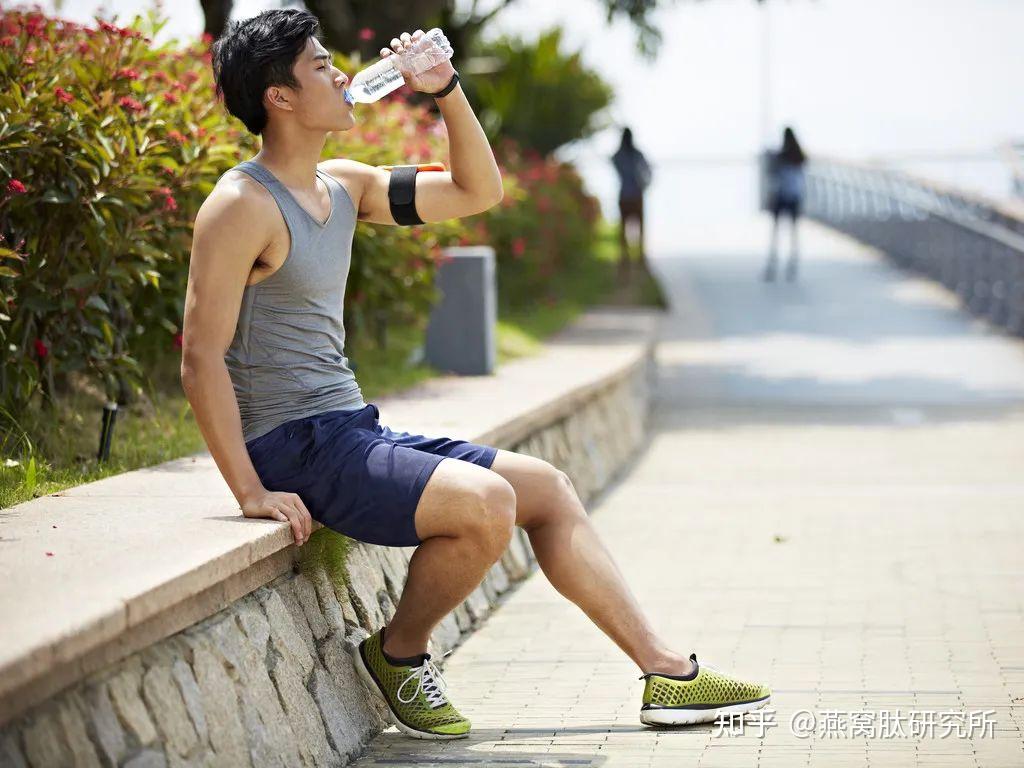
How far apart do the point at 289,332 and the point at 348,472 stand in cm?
43

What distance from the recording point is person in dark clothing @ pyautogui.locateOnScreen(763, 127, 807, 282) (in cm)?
2233

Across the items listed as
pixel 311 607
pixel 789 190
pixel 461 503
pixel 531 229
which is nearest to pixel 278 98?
pixel 461 503

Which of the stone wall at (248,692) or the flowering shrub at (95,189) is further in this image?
the flowering shrub at (95,189)

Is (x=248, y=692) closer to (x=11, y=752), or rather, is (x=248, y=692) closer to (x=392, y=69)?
(x=11, y=752)

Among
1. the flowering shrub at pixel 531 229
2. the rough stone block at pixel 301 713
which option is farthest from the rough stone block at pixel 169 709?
the flowering shrub at pixel 531 229

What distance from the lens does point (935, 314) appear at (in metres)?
18.8

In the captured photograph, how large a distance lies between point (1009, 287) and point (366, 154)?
33.6 ft

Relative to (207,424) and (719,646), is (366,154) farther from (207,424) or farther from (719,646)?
(207,424)

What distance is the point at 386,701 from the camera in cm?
454

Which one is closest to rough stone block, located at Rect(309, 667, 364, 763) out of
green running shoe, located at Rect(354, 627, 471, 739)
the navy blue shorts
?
green running shoe, located at Rect(354, 627, 471, 739)

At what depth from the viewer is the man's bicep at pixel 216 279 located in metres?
4.20

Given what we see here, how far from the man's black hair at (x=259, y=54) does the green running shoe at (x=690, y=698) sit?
193 centimetres

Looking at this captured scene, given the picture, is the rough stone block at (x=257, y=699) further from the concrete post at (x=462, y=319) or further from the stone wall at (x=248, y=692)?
the concrete post at (x=462, y=319)

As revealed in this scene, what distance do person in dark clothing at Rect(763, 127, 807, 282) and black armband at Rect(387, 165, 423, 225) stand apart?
17.6 m
